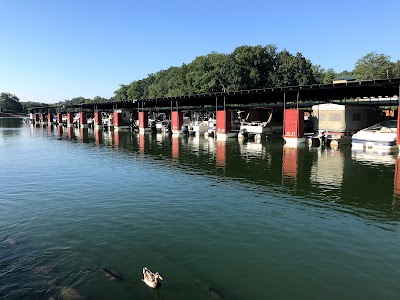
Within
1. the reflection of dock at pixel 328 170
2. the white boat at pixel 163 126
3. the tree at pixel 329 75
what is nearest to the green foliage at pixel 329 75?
the tree at pixel 329 75

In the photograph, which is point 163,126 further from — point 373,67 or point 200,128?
point 373,67

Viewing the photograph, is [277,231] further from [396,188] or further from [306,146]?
[306,146]

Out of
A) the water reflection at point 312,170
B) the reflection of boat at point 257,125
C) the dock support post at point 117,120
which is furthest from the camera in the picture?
the dock support post at point 117,120

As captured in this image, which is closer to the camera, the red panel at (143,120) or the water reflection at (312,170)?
the water reflection at (312,170)

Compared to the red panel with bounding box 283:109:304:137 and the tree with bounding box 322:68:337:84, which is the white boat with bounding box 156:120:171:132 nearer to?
the red panel with bounding box 283:109:304:137

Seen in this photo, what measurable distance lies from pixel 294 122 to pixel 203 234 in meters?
33.7

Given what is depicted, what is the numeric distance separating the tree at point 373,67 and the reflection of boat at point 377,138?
66.3 m

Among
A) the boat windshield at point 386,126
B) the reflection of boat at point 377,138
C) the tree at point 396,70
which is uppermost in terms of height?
the tree at point 396,70

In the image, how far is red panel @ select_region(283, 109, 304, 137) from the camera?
42875 mm

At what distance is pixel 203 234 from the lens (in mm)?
12617

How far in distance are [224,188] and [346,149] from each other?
2440 cm

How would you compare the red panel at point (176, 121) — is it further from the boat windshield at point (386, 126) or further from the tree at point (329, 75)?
the tree at point (329, 75)

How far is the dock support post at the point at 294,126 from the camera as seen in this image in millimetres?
42938

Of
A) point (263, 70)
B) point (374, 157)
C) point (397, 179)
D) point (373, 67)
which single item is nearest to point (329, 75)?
point (373, 67)
